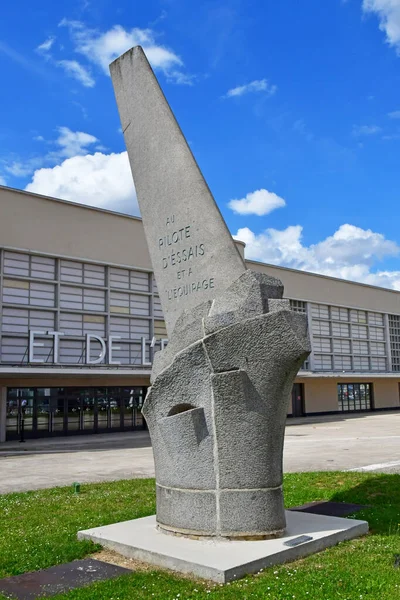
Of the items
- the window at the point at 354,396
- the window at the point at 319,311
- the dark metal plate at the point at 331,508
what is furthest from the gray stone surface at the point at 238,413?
the window at the point at 354,396

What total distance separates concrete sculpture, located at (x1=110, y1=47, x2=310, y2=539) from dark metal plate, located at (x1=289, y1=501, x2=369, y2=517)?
2178 millimetres

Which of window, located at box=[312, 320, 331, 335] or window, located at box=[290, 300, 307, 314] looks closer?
window, located at box=[290, 300, 307, 314]

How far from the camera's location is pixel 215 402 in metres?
6.07

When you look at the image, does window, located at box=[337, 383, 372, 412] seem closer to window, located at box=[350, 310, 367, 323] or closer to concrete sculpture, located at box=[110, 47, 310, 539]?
window, located at box=[350, 310, 367, 323]

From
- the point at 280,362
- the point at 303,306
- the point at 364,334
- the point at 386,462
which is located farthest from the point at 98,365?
the point at 364,334

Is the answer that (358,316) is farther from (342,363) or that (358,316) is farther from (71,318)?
(71,318)

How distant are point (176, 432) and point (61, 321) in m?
22.1

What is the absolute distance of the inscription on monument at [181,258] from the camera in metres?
6.63

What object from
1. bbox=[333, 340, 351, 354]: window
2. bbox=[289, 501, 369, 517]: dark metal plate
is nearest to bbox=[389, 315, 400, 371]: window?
bbox=[333, 340, 351, 354]: window

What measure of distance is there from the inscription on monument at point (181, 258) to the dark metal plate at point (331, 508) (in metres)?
3.70

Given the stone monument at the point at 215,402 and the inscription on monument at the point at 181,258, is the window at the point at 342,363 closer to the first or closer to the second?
the stone monument at the point at 215,402

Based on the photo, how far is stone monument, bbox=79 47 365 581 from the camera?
5.91 metres

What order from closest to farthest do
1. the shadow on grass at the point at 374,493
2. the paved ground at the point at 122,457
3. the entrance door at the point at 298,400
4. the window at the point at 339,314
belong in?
the shadow on grass at the point at 374,493 < the paved ground at the point at 122,457 < the entrance door at the point at 298,400 < the window at the point at 339,314

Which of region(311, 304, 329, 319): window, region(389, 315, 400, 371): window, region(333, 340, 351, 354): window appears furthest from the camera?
region(389, 315, 400, 371): window
